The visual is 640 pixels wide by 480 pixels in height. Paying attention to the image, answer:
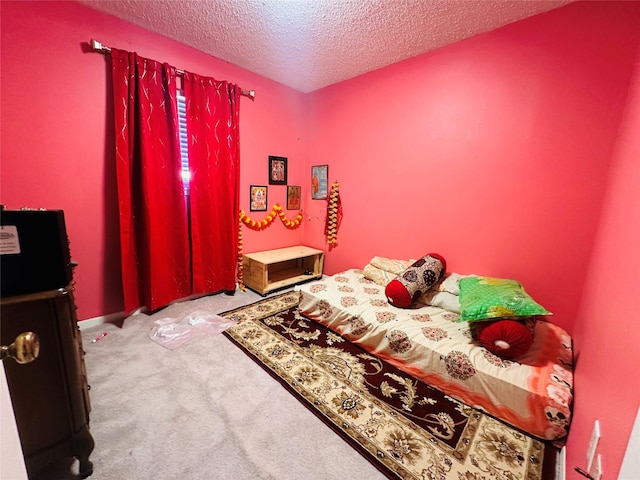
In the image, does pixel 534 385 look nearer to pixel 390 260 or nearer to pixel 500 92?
pixel 390 260

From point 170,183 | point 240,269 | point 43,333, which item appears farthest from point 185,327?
point 43,333

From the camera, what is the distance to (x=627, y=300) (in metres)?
0.91

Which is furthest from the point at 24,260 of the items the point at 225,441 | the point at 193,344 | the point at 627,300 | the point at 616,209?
the point at 616,209

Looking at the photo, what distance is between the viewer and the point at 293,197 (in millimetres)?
3516

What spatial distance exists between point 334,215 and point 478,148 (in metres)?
1.64

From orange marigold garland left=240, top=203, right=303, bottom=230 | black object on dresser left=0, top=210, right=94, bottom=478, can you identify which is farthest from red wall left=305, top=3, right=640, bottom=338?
black object on dresser left=0, top=210, right=94, bottom=478

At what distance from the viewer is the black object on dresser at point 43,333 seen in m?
0.86

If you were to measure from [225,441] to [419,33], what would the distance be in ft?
9.92

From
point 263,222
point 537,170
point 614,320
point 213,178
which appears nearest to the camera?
point 614,320

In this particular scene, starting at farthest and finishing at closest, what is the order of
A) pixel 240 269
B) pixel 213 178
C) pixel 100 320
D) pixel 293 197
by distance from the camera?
pixel 293 197 < pixel 240 269 < pixel 213 178 < pixel 100 320

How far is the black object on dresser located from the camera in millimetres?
861

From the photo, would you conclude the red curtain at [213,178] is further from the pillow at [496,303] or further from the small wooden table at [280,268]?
the pillow at [496,303]

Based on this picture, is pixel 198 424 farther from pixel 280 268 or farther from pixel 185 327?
pixel 280 268

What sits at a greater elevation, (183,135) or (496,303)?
(183,135)
